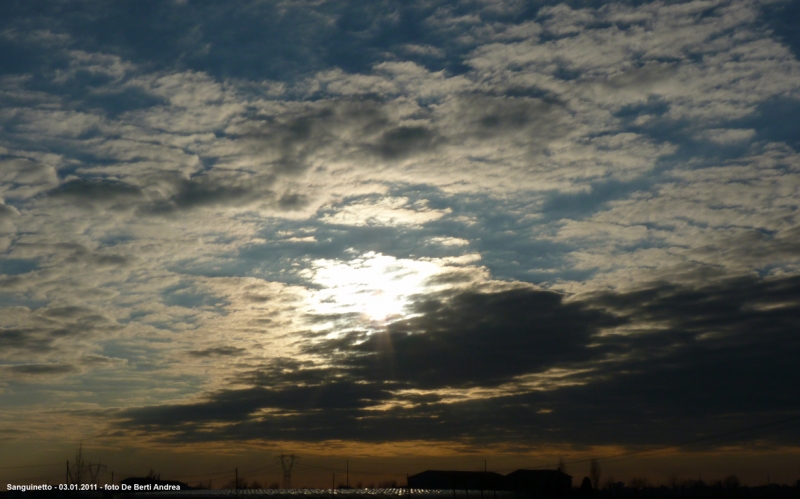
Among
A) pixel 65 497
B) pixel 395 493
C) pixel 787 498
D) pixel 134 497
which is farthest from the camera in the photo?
pixel 787 498

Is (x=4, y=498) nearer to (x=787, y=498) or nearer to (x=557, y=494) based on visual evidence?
(x=557, y=494)

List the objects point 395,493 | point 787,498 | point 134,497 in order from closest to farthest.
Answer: point 134,497 → point 395,493 → point 787,498

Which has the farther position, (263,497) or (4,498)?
(4,498)

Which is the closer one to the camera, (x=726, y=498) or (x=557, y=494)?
(x=557, y=494)

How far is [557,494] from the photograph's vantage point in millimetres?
142875

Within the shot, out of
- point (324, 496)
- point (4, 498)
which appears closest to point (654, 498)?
point (324, 496)

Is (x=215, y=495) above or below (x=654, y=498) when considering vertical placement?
above

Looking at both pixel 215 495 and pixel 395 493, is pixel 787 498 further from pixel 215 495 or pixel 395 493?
pixel 215 495

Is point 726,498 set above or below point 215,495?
below

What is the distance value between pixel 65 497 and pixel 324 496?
69.3 metres

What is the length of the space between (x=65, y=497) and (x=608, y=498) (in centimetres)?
12708

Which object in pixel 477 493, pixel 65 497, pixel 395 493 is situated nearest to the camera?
pixel 395 493

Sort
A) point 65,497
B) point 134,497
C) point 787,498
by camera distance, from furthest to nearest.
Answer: point 787,498 → point 65,497 → point 134,497

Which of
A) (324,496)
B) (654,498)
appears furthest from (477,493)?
(654,498)
